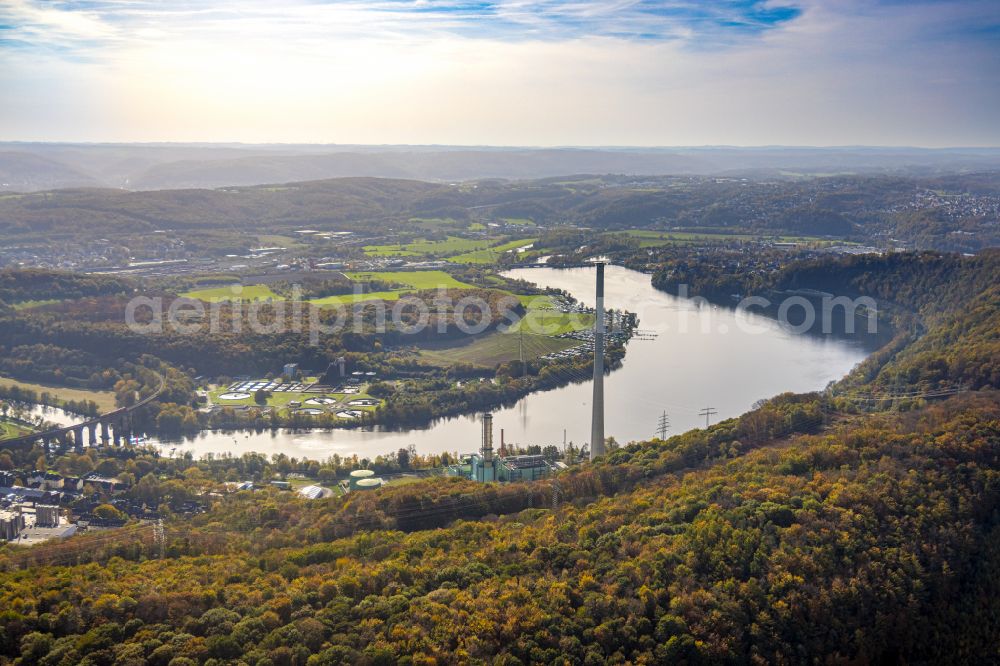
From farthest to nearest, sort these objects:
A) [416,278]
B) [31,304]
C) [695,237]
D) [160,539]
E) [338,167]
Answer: [338,167]
[695,237]
[416,278]
[31,304]
[160,539]

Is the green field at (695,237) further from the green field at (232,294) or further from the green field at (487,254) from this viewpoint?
the green field at (232,294)

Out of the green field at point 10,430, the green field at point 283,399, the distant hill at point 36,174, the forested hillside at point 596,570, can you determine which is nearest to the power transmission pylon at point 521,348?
the green field at point 283,399

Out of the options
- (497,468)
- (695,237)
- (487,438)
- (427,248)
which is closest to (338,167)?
(427,248)

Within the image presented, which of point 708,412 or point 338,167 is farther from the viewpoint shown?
point 338,167

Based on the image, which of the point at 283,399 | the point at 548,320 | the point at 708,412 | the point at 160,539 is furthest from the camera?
the point at 548,320

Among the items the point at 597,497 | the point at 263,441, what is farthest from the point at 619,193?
the point at 597,497

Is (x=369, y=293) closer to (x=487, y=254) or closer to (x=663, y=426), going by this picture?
(x=487, y=254)

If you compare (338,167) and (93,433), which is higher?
(338,167)
